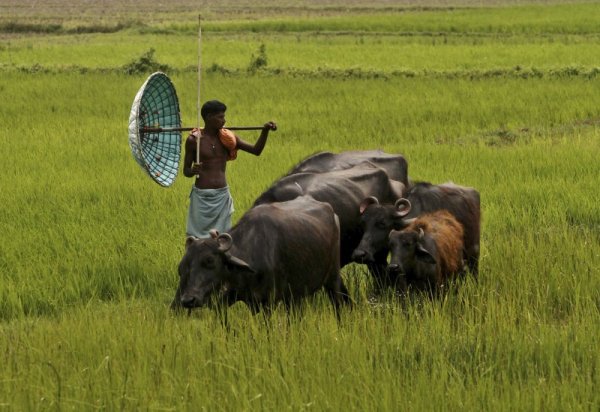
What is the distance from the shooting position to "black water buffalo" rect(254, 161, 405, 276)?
6203 mm

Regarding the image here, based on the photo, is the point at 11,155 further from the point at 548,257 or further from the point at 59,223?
the point at 548,257

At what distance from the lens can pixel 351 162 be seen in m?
7.09

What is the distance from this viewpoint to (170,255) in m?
6.89

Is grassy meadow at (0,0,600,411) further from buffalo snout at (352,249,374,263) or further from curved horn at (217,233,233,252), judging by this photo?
curved horn at (217,233,233,252)

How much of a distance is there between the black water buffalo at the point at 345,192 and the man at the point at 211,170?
10.5 inches

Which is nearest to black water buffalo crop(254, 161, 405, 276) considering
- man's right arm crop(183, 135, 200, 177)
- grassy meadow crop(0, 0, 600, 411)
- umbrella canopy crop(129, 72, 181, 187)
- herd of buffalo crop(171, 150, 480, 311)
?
herd of buffalo crop(171, 150, 480, 311)

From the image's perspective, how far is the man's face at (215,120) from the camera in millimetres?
6211

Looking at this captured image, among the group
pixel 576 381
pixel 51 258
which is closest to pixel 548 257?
pixel 576 381

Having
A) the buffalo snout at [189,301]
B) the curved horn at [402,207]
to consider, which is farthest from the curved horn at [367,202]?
the buffalo snout at [189,301]

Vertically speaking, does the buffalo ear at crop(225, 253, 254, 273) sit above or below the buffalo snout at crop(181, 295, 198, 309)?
above

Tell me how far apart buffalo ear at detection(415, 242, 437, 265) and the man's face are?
4.82ft

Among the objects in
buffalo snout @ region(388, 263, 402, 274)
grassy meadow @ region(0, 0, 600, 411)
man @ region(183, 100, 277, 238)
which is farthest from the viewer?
man @ region(183, 100, 277, 238)

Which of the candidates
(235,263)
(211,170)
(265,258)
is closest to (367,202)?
(211,170)

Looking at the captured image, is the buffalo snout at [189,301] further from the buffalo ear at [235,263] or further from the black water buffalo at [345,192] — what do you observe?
the black water buffalo at [345,192]
